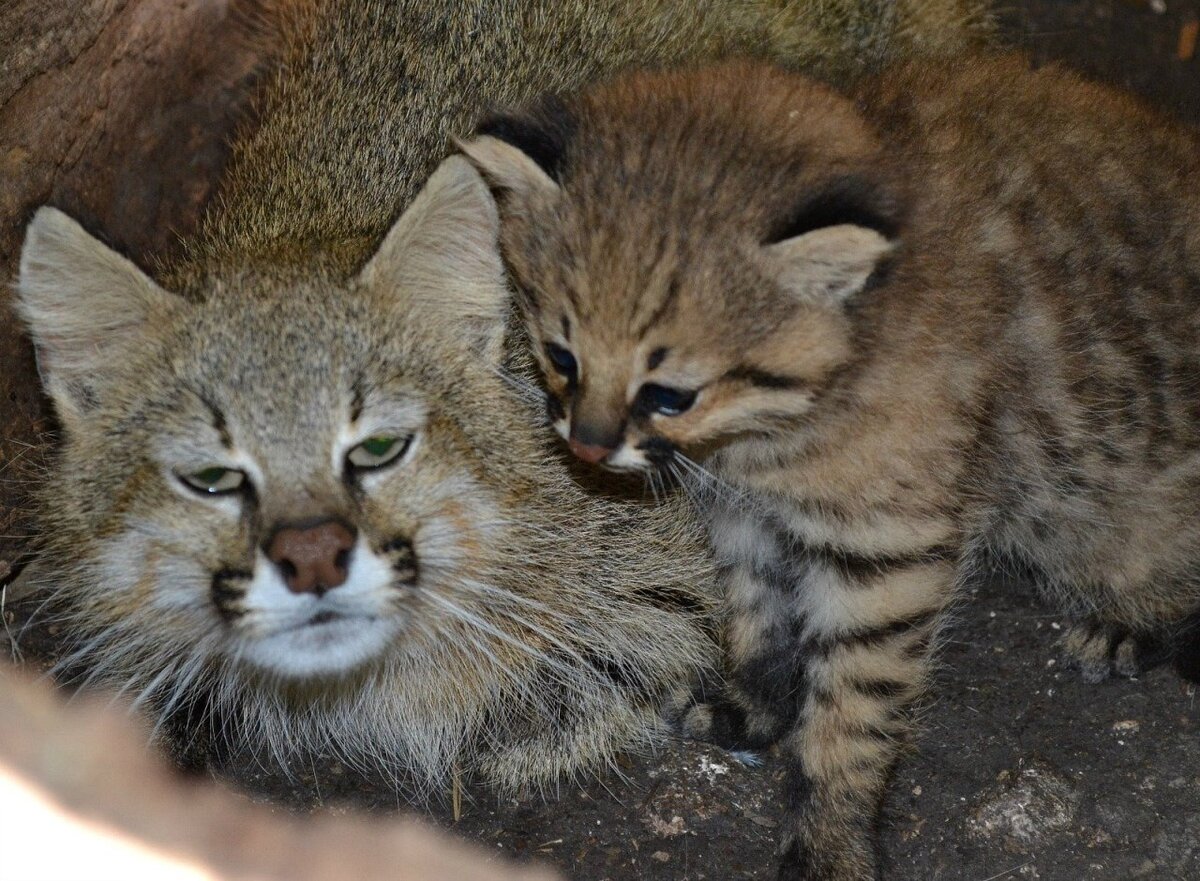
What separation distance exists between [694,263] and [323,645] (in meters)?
1.35

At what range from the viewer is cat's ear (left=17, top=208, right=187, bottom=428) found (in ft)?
12.6

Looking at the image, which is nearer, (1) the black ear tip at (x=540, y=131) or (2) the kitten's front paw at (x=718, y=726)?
(1) the black ear tip at (x=540, y=131)

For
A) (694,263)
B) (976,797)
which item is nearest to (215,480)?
(694,263)

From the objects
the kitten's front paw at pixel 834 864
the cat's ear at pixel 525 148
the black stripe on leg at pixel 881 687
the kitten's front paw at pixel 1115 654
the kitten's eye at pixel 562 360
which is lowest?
the kitten's front paw at pixel 834 864

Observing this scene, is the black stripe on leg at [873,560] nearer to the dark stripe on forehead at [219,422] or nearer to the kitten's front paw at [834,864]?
the kitten's front paw at [834,864]

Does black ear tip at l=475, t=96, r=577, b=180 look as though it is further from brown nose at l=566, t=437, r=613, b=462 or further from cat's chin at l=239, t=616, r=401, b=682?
cat's chin at l=239, t=616, r=401, b=682

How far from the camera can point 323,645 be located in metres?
3.66

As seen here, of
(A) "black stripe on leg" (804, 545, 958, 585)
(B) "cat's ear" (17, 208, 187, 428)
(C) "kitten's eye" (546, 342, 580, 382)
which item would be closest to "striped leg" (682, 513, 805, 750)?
(A) "black stripe on leg" (804, 545, 958, 585)

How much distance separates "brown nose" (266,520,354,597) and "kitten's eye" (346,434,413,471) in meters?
0.29

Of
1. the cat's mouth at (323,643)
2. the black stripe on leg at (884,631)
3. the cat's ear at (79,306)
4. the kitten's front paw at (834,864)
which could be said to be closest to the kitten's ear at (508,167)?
the cat's ear at (79,306)

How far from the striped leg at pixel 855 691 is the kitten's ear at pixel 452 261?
1200mm

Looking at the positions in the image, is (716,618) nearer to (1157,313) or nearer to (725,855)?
(725,855)

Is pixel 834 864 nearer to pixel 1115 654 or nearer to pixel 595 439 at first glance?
pixel 1115 654

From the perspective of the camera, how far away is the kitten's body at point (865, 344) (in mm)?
3582
